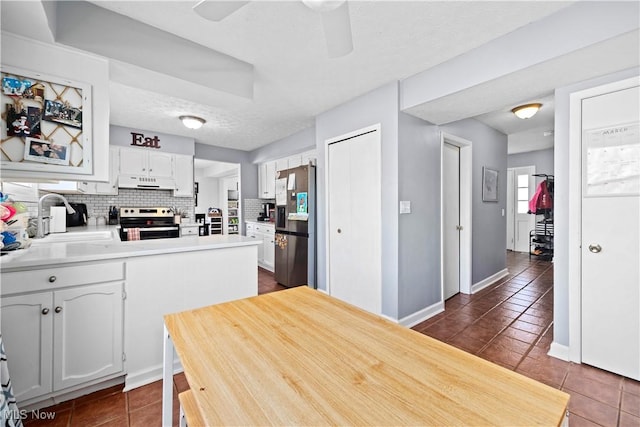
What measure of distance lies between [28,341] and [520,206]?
8.32 m

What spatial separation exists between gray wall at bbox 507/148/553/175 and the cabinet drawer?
25.6 feet

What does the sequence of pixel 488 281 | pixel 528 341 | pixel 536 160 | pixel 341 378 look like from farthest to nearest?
pixel 536 160
pixel 488 281
pixel 528 341
pixel 341 378

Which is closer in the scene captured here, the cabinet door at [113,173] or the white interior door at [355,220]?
the white interior door at [355,220]

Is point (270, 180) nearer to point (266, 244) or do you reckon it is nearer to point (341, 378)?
point (266, 244)

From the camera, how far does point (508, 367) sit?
209 cm

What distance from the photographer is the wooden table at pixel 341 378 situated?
584mm

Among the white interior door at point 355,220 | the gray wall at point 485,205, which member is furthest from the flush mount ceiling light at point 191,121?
the gray wall at point 485,205

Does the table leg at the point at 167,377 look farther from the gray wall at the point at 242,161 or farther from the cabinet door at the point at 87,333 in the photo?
the gray wall at the point at 242,161

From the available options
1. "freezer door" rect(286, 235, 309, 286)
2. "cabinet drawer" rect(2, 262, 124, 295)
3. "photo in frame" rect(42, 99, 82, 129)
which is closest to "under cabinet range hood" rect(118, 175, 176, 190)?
"freezer door" rect(286, 235, 309, 286)

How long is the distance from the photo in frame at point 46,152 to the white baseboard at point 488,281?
4.43 metres

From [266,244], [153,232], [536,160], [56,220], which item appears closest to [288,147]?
[266,244]

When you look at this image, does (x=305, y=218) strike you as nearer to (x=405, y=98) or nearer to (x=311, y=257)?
(x=311, y=257)

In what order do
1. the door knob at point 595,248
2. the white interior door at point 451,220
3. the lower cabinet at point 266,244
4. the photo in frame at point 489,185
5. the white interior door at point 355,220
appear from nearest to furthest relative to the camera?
1. the door knob at point 595,248
2. the white interior door at point 355,220
3. the white interior door at point 451,220
4. the photo in frame at point 489,185
5. the lower cabinet at point 266,244

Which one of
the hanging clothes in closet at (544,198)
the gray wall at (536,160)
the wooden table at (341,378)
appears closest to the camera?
the wooden table at (341,378)
